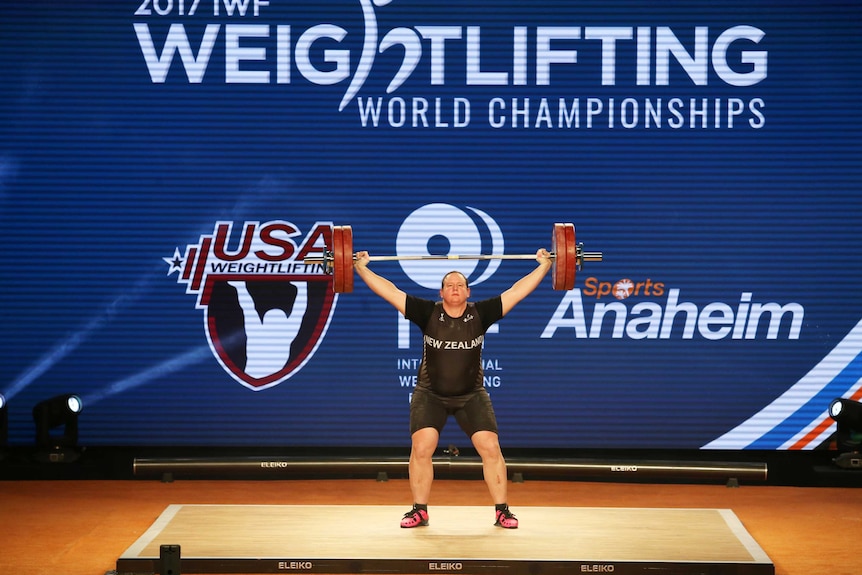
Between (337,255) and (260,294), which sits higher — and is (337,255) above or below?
above

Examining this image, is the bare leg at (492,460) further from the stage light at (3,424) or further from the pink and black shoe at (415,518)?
the stage light at (3,424)

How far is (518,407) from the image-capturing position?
26.4ft

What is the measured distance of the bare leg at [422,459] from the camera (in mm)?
6027

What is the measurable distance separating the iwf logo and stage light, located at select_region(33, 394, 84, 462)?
106cm

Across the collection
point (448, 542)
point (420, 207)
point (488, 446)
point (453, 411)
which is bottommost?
point (448, 542)

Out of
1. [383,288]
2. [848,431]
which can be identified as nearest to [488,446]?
[383,288]

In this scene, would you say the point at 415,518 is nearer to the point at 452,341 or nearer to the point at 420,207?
the point at 452,341

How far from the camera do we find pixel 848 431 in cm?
770

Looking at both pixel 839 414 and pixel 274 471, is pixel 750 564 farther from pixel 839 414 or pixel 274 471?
pixel 274 471

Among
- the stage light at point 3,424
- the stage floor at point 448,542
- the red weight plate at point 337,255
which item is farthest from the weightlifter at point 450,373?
the stage light at point 3,424

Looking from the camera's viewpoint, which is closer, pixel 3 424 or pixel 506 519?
pixel 506 519

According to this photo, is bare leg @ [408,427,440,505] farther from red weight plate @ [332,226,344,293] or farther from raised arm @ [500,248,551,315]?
red weight plate @ [332,226,344,293]

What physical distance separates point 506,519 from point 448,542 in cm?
46

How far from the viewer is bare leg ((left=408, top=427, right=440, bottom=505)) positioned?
6027 mm
